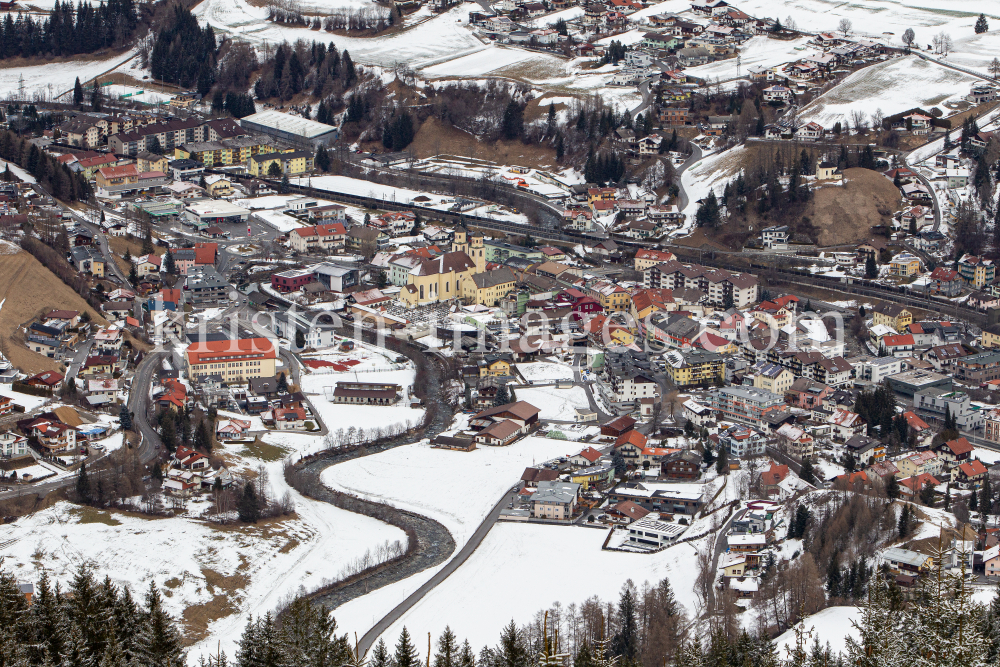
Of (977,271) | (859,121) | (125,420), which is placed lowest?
(125,420)

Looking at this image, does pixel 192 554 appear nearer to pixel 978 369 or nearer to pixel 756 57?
pixel 978 369

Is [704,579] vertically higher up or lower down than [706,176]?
lower down

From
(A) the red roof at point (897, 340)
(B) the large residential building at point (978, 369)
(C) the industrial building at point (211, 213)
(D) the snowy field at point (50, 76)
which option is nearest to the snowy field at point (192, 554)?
(B) the large residential building at point (978, 369)

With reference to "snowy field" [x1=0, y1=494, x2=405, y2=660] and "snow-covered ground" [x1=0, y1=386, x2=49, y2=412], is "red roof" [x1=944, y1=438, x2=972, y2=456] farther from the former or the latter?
"snow-covered ground" [x1=0, y1=386, x2=49, y2=412]

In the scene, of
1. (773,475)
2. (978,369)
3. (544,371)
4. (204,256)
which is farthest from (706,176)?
(773,475)

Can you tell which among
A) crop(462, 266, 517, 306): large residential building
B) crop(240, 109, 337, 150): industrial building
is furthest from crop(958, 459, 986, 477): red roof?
crop(240, 109, 337, 150): industrial building

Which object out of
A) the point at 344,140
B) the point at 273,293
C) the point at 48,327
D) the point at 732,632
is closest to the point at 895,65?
the point at 344,140
